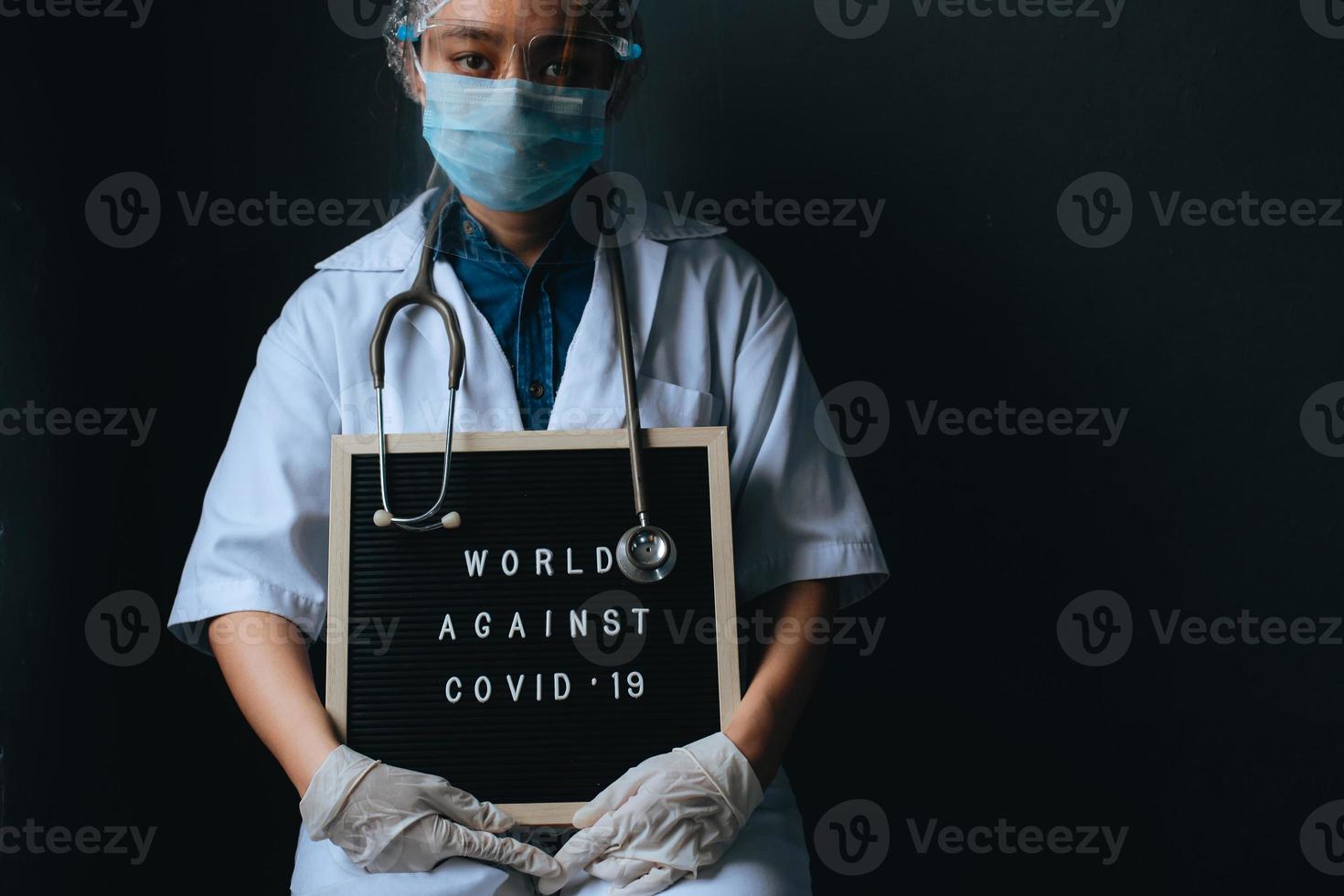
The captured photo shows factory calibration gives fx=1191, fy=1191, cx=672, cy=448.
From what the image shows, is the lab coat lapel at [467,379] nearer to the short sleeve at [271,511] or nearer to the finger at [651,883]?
the short sleeve at [271,511]

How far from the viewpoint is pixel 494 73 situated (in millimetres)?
1236

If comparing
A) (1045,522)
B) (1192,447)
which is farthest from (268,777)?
(1192,447)

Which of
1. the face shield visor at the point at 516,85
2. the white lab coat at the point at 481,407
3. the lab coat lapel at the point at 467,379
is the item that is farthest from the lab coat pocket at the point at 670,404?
the face shield visor at the point at 516,85

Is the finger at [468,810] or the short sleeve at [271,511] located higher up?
the short sleeve at [271,511]

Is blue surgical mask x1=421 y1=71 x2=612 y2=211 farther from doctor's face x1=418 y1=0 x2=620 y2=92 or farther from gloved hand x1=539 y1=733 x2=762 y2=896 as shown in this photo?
gloved hand x1=539 y1=733 x2=762 y2=896

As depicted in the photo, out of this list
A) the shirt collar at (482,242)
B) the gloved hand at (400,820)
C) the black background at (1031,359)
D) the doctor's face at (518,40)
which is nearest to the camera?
the gloved hand at (400,820)

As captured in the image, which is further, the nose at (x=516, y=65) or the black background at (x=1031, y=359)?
the black background at (x=1031, y=359)

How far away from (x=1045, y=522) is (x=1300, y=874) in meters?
0.60

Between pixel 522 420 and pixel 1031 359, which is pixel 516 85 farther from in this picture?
pixel 1031 359

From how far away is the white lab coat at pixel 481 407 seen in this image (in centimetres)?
124

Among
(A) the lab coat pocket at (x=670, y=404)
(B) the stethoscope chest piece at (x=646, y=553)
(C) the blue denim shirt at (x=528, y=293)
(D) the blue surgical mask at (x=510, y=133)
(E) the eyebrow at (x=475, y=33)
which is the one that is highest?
(E) the eyebrow at (x=475, y=33)

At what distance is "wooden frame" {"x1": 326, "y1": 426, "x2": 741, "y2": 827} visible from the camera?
1.13m

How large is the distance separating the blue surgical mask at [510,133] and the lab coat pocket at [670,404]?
0.24 metres

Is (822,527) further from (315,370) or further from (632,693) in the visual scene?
(315,370)
